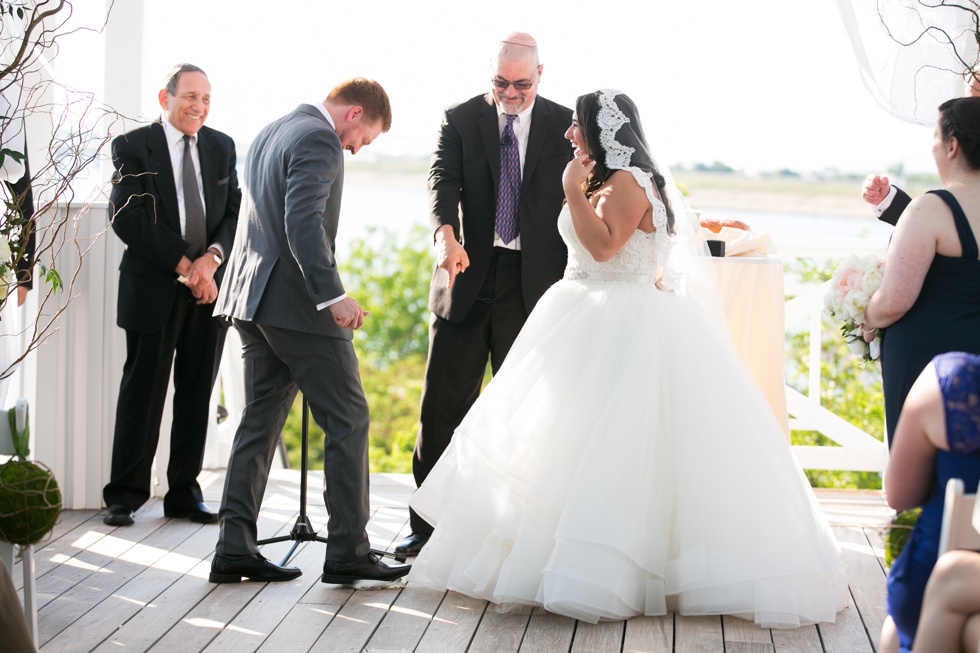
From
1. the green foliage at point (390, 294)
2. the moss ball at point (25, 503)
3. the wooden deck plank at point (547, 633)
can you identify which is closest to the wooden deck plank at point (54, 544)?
the moss ball at point (25, 503)

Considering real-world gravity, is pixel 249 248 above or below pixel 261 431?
above

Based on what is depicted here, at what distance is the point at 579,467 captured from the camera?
324 cm

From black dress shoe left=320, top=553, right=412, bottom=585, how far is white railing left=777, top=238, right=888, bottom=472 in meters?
2.40

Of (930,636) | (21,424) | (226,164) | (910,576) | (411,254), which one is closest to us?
(930,636)

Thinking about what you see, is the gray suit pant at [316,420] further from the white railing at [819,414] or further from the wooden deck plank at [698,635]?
the white railing at [819,414]

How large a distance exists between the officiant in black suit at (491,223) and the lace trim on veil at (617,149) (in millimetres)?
559

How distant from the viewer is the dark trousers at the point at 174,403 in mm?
4430

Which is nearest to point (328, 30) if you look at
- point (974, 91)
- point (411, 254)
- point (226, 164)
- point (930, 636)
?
point (411, 254)

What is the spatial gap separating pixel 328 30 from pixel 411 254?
1018 centimetres

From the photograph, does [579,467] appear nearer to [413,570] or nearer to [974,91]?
[413,570]

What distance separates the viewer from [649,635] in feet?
10.1

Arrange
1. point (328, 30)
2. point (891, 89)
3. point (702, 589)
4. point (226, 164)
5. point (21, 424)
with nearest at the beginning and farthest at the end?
point (21, 424) < point (702, 589) < point (891, 89) < point (226, 164) < point (328, 30)

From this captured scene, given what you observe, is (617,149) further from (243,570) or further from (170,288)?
(170,288)

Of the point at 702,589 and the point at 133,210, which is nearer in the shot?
the point at 702,589
